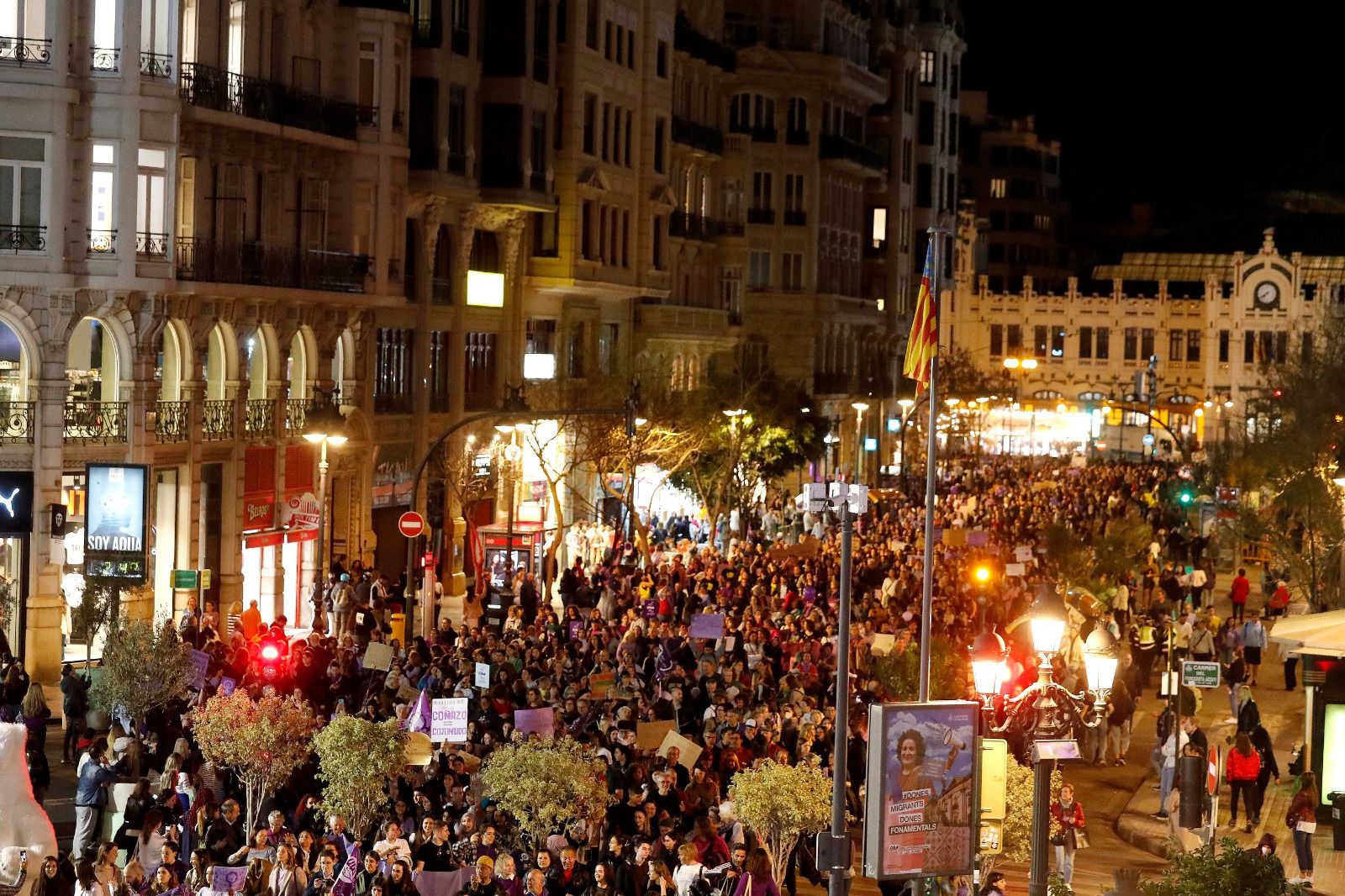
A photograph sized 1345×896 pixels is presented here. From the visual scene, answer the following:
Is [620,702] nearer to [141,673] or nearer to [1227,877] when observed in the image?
[141,673]

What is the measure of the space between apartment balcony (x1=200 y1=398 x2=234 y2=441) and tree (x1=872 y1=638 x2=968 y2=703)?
546 inches

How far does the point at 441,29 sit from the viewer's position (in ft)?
161

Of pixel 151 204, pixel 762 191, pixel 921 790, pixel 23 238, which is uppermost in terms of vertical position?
pixel 762 191

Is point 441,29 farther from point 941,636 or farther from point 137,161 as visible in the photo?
point 941,636

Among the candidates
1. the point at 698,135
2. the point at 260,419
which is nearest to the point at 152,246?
the point at 260,419

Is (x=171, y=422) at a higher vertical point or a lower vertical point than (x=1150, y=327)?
lower

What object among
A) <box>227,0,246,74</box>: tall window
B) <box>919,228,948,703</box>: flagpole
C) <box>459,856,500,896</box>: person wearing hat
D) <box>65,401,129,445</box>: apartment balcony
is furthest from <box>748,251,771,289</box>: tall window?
<box>459,856,500,896</box>: person wearing hat

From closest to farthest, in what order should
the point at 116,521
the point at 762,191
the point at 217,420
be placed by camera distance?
the point at 116,521
the point at 217,420
the point at 762,191

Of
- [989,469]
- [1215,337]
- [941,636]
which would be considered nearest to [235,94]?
[941,636]

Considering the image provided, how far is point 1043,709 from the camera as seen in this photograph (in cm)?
1864

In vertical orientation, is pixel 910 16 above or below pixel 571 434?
above

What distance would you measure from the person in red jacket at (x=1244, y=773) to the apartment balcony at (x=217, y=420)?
757 inches

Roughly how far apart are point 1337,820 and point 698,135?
4588 centimetres

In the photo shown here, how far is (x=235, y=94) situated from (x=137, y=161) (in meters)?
3.78
